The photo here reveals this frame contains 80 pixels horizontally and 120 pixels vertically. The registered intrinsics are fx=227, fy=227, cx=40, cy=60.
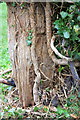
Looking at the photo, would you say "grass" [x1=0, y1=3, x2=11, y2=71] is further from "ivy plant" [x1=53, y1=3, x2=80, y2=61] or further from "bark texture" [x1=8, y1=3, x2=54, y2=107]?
"ivy plant" [x1=53, y1=3, x2=80, y2=61]

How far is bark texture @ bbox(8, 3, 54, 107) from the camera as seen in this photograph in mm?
1909

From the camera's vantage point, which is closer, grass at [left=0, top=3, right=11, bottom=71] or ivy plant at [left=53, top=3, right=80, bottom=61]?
ivy plant at [left=53, top=3, right=80, bottom=61]

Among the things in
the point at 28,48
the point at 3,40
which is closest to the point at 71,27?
the point at 28,48

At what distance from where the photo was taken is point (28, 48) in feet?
6.43

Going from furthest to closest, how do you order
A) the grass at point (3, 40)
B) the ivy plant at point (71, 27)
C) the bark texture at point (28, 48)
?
the grass at point (3, 40)
the bark texture at point (28, 48)
the ivy plant at point (71, 27)

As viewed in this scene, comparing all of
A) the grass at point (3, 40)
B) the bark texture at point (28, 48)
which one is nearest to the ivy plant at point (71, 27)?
the bark texture at point (28, 48)

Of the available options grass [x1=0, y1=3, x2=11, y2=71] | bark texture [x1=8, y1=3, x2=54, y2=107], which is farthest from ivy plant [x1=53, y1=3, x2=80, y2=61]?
grass [x1=0, y1=3, x2=11, y2=71]

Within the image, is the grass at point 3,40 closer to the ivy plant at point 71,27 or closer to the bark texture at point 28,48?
the bark texture at point 28,48

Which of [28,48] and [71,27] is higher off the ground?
[71,27]

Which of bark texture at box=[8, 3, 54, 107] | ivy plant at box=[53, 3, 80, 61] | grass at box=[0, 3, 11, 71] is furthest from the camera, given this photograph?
grass at box=[0, 3, 11, 71]

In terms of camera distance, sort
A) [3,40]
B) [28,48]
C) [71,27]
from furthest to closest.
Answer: [3,40] < [28,48] < [71,27]

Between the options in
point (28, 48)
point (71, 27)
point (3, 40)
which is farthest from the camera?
point (3, 40)

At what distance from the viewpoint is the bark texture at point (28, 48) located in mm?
1909

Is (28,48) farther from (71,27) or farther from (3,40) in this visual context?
(3,40)
